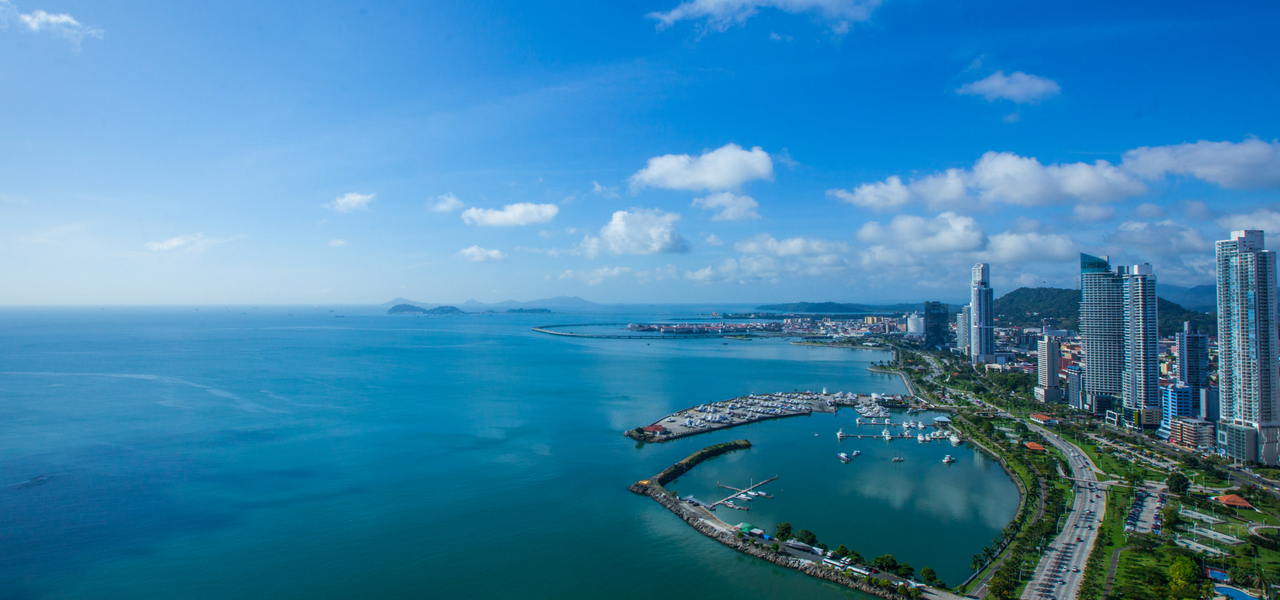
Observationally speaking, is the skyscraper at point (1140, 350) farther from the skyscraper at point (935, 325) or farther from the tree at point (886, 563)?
the skyscraper at point (935, 325)

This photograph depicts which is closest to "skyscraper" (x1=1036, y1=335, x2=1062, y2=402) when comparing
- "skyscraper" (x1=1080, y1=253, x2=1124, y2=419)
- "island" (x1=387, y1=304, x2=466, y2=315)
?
"skyscraper" (x1=1080, y1=253, x2=1124, y2=419)

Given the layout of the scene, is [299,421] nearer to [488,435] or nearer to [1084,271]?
[488,435]

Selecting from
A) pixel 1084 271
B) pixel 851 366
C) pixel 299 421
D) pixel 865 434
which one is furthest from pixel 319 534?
pixel 851 366

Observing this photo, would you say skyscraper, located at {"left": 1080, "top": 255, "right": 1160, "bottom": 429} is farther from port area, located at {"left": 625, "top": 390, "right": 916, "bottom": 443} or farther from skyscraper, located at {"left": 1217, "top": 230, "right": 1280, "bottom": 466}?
port area, located at {"left": 625, "top": 390, "right": 916, "bottom": 443}

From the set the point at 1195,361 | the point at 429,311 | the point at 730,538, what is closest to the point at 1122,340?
the point at 1195,361

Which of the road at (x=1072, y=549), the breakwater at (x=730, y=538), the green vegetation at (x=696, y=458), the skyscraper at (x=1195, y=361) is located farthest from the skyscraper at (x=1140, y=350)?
the breakwater at (x=730, y=538)
